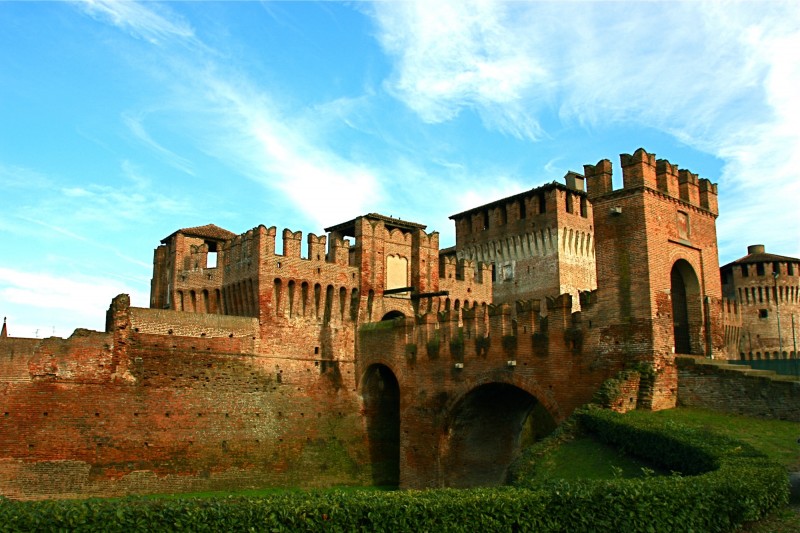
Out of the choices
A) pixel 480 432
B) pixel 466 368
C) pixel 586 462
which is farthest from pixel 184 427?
pixel 586 462

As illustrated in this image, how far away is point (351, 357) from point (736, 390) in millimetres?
17025

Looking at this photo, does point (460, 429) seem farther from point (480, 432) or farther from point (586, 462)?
point (586, 462)

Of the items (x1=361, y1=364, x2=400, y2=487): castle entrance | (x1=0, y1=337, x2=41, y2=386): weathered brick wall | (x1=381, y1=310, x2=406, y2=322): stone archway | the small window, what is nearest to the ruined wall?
(x1=0, y1=337, x2=41, y2=386): weathered brick wall

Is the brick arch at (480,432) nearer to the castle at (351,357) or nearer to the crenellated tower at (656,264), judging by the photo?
the castle at (351,357)

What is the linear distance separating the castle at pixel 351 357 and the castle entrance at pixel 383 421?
66mm

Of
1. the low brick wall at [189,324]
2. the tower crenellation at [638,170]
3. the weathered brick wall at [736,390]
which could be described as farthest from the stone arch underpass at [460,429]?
the tower crenellation at [638,170]

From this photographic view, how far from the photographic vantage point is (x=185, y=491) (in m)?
26.6

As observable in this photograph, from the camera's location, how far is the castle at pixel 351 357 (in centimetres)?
2230

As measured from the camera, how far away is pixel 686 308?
79.0 feet

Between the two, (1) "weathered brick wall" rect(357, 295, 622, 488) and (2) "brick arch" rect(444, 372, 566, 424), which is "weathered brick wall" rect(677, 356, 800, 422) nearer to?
(1) "weathered brick wall" rect(357, 295, 622, 488)

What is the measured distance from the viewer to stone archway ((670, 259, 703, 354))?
23688mm

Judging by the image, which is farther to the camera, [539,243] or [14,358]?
[539,243]

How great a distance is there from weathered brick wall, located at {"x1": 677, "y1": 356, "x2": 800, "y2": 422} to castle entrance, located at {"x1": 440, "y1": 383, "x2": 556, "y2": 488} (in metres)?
7.33

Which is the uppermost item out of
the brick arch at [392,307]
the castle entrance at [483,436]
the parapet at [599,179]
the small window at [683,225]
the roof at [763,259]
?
the roof at [763,259]
